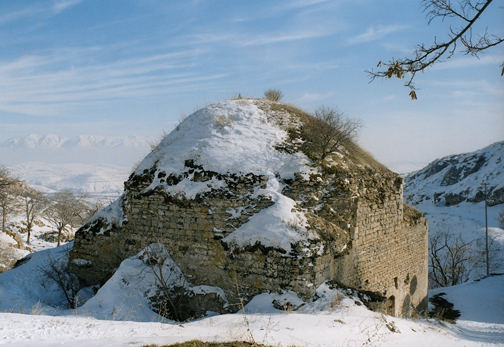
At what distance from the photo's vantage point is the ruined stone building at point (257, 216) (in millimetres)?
6469

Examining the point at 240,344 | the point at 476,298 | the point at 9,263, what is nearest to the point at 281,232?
the point at 240,344

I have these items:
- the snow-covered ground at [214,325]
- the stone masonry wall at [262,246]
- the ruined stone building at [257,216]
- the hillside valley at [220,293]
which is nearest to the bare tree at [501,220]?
the hillside valley at [220,293]

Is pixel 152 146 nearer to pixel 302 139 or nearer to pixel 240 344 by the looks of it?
pixel 302 139

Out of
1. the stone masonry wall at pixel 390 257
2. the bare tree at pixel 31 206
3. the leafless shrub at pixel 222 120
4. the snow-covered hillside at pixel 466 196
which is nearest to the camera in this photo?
the stone masonry wall at pixel 390 257

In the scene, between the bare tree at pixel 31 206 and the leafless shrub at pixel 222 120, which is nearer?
the leafless shrub at pixel 222 120

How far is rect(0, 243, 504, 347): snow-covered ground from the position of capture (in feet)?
13.0

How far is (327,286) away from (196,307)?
3.16 meters

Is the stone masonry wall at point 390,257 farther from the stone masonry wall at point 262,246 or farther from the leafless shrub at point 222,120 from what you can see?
the leafless shrub at point 222,120

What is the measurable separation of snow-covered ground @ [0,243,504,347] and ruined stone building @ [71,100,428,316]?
634 millimetres

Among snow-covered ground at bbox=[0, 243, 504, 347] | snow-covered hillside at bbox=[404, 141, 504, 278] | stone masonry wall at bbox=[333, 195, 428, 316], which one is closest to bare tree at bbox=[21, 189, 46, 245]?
snow-covered ground at bbox=[0, 243, 504, 347]

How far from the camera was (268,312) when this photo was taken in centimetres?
586

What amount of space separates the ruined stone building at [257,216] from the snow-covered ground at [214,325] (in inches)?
25.0

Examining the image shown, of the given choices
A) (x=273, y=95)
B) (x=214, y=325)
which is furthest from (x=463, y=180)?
(x=214, y=325)

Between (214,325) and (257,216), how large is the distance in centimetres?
262
